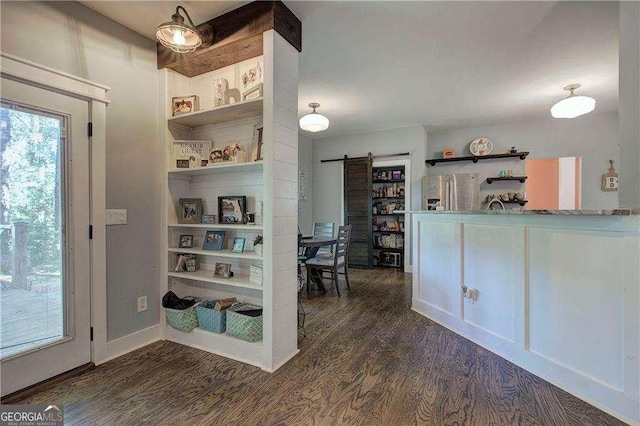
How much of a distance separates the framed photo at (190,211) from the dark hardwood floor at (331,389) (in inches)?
41.7

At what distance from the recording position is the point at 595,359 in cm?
171

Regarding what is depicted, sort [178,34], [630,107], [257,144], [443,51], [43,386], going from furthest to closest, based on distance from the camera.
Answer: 1. [443,51]
2. [257,144]
3. [178,34]
4. [43,386]
5. [630,107]

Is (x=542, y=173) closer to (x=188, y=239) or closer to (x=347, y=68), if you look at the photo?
(x=347, y=68)

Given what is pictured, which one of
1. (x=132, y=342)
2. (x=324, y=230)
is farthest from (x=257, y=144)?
(x=324, y=230)

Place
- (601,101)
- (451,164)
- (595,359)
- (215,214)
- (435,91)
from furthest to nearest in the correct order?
1. (451,164)
2. (601,101)
3. (435,91)
4. (215,214)
5. (595,359)

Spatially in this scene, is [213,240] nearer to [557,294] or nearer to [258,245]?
[258,245]

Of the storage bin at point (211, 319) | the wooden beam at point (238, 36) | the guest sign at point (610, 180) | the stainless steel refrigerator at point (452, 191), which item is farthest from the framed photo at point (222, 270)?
the guest sign at point (610, 180)

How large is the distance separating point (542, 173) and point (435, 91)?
2.86 metres

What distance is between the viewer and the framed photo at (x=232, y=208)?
2412 millimetres

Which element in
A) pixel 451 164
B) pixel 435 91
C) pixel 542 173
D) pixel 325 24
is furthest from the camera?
pixel 451 164

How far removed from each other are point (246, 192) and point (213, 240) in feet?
1.67

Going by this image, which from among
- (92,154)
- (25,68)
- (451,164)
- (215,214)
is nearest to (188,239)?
(215,214)

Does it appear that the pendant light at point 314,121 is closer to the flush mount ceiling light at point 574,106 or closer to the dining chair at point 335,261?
the dining chair at point 335,261

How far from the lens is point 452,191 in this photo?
10.5 ft
